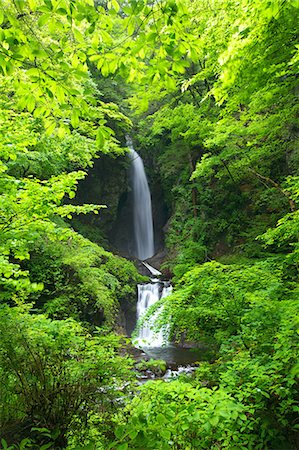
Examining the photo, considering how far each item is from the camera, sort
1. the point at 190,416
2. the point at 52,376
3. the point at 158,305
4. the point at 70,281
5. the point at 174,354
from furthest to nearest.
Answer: the point at 174,354 < the point at 70,281 < the point at 158,305 < the point at 52,376 < the point at 190,416

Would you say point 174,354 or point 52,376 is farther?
point 174,354

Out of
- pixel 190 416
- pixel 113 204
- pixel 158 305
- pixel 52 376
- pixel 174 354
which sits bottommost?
pixel 174 354

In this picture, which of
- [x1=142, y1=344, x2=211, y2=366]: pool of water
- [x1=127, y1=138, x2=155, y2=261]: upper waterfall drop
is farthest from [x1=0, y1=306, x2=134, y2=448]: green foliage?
[x1=127, y1=138, x2=155, y2=261]: upper waterfall drop

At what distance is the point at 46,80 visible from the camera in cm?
186

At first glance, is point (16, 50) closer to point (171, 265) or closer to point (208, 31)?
point (208, 31)

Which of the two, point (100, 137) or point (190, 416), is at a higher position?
point (100, 137)

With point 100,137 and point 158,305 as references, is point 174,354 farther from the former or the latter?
point 100,137

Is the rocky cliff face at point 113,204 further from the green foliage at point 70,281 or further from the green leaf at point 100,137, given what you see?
the green leaf at point 100,137

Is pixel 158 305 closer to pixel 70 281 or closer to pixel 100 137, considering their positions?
pixel 70 281

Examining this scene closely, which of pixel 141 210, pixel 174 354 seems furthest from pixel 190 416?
pixel 141 210

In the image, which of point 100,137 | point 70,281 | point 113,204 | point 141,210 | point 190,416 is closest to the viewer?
point 100,137

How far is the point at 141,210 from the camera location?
24672mm

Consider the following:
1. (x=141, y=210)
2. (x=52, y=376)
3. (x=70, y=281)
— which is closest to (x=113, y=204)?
(x=141, y=210)

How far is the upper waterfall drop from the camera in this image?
24172 millimetres
